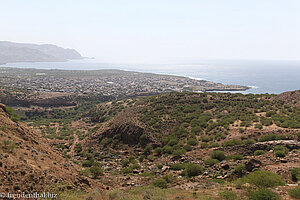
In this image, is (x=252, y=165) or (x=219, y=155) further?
(x=219, y=155)

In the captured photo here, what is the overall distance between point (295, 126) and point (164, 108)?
19939 millimetres

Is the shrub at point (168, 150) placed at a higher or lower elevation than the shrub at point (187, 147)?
lower

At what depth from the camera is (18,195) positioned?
8258 mm

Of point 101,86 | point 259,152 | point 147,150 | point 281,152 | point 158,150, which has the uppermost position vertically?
point 101,86

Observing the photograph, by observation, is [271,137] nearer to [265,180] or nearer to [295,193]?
[265,180]

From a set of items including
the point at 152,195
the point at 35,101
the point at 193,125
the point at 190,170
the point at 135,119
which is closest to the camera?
the point at 152,195

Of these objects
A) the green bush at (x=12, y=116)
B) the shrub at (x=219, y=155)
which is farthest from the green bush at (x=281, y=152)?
the green bush at (x=12, y=116)

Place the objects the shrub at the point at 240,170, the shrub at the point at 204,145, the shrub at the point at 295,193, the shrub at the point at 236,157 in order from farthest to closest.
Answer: the shrub at the point at 204,145, the shrub at the point at 236,157, the shrub at the point at 240,170, the shrub at the point at 295,193

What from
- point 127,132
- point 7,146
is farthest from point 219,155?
point 7,146

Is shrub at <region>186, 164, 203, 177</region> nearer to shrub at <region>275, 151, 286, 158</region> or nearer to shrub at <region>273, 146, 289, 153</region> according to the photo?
shrub at <region>275, 151, 286, 158</region>

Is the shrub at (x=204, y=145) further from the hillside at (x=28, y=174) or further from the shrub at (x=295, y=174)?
the hillside at (x=28, y=174)

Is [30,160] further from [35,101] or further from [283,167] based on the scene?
[35,101]

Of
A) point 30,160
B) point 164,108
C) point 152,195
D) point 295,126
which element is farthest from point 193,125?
point 30,160

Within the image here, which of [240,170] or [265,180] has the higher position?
[265,180]
